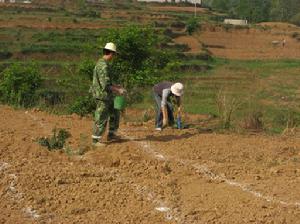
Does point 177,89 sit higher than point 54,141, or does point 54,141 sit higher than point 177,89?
point 177,89

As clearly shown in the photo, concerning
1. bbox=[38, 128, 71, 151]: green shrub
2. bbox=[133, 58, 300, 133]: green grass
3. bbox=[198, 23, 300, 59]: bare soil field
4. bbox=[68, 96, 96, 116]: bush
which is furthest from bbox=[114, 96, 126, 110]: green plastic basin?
bbox=[198, 23, 300, 59]: bare soil field

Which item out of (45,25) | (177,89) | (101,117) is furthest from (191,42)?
(101,117)

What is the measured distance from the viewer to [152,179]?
23.3 feet

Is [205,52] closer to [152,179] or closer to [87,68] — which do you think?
[87,68]

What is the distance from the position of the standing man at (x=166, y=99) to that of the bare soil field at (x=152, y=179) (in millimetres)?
248

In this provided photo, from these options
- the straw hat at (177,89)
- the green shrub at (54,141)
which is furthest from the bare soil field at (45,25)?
the green shrub at (54,141)

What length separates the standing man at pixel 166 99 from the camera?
31.1ft

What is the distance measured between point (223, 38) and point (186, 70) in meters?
19.9

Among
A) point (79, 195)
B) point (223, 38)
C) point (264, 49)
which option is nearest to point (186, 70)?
point (264, 49)

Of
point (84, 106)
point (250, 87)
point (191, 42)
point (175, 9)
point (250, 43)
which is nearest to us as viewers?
point (84, 106)

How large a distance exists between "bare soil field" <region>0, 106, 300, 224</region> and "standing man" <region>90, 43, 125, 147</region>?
0.31 meters

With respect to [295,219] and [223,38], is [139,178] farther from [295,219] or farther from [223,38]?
[223,38]

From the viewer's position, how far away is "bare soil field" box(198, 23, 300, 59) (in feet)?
148

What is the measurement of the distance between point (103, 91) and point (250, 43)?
148 ft
